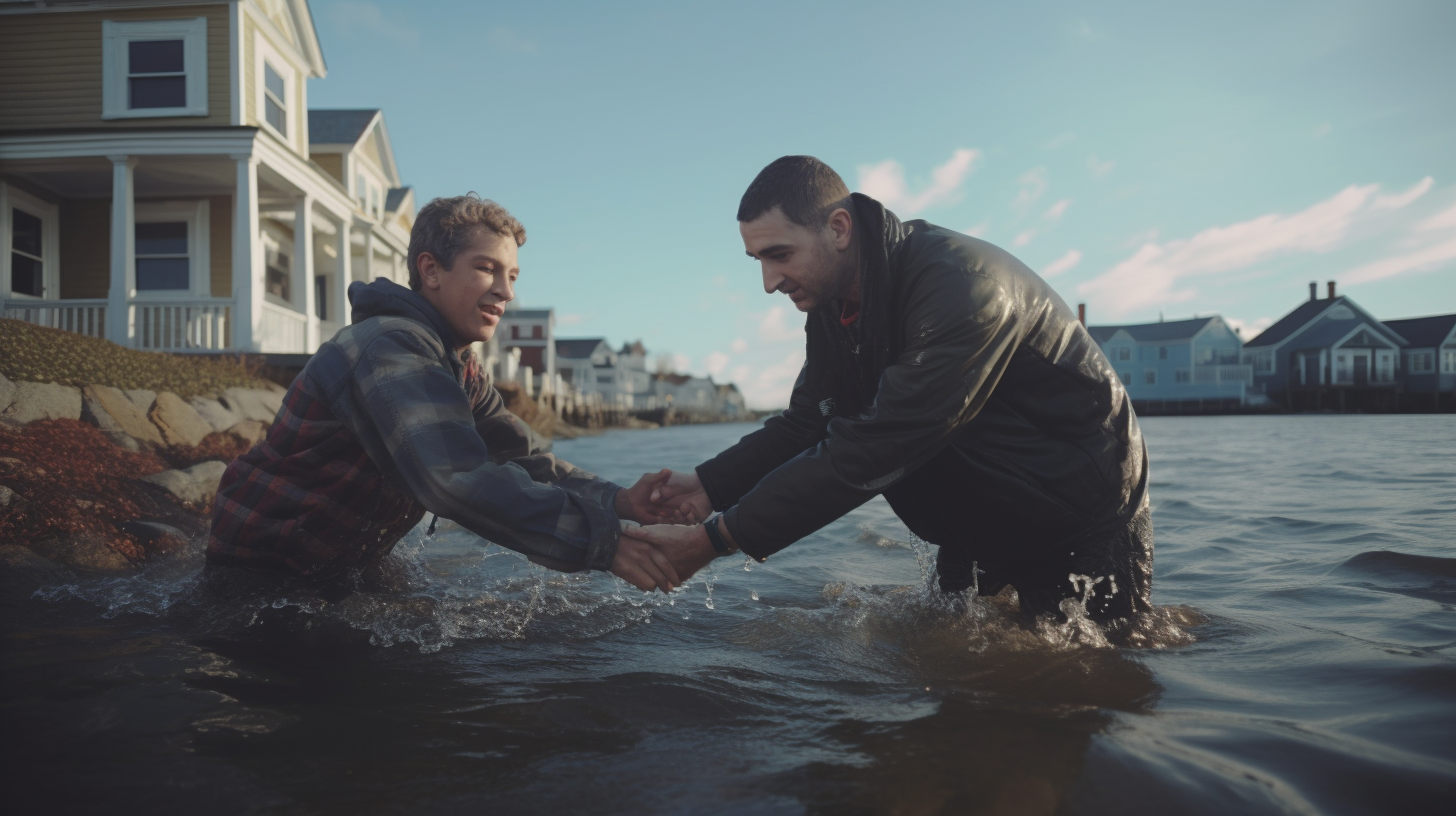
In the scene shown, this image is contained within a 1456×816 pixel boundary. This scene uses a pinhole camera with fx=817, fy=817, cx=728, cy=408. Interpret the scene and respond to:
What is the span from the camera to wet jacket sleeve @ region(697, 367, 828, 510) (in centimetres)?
397

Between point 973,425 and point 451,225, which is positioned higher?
point 451,225

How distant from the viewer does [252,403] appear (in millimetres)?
10266

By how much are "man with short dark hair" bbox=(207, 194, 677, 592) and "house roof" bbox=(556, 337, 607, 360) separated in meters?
73.8

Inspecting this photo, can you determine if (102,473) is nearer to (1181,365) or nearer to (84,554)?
(84,554)

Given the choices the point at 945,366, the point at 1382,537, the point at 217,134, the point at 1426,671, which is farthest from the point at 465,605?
the point at 217,134

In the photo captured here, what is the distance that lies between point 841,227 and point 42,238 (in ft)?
59.9

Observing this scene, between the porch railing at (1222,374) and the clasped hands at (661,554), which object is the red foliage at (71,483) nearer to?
the clasped hands at (661,554)

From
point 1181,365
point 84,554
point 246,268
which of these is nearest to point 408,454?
point 84,554

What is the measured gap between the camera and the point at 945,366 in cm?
288

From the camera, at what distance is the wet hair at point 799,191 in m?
3.28

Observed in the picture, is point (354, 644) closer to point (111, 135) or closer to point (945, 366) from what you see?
point (945, 366)

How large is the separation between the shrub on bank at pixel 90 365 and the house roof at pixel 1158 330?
60.9m

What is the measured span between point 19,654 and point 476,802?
2.07 metres

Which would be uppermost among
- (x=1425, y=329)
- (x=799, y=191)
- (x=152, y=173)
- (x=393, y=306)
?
(x=1425, y=329)
